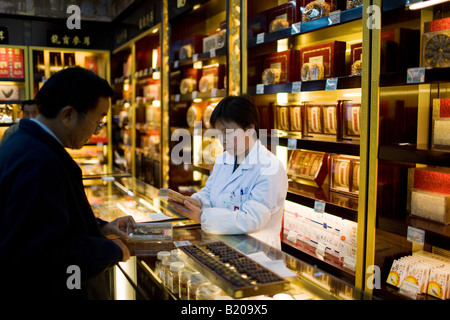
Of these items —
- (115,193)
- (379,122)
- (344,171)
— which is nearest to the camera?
(379,122)

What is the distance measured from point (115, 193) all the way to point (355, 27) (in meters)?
2.30

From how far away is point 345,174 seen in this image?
10.5ft

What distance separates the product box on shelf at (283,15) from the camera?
3426mm

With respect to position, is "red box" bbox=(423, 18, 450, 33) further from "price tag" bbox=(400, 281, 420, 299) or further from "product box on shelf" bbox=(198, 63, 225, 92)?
"product box on shelf" bbox=(198, 63, 225, 92)

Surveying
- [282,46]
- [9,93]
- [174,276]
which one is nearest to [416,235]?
[174,276]

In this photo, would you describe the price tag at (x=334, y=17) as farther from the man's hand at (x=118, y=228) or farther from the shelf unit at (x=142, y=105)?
the shelf unit at (x=142, y=105)

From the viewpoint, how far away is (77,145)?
157 centimetres

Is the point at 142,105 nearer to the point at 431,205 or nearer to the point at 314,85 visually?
the point at 314,85

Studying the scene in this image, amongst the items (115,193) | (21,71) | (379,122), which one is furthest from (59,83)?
(21,71)

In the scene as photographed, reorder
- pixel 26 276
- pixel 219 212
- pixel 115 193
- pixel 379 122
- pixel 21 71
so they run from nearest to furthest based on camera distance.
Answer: pixel 26 276, pixel 219 212, pixel 379 122, pixel 115 193, pixel 21 71

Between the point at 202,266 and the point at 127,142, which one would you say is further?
the point at 127,142

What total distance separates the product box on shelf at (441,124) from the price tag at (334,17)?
2.66 ft

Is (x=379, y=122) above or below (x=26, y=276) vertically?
above

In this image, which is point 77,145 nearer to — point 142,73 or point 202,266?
point 202,266
